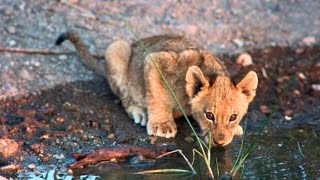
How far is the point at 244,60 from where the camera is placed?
33.7ft

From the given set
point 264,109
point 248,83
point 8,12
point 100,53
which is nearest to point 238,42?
point 264,109

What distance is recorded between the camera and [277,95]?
9.65m

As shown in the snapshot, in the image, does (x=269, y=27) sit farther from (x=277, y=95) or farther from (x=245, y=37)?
(x=277, y=95)

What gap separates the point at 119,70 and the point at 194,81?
1.58 meters

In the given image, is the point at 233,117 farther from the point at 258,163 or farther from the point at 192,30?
the point at 192,30

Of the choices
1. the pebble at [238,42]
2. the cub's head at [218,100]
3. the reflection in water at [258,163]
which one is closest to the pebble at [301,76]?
the pebble at [238,42]

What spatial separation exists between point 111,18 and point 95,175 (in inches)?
168

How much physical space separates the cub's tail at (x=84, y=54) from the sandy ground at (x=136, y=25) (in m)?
0.14

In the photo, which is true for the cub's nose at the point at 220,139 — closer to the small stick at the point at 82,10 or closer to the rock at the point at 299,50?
the rock at the point at 299,50

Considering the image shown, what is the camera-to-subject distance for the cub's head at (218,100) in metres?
7.72

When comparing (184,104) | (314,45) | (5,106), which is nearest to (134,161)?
(184,104)

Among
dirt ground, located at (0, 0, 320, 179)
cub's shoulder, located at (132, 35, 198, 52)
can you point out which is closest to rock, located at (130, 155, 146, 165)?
dirt ground, located at (0, 0, 320, 179)

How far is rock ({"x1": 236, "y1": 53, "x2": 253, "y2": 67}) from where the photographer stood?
10234 millimetres

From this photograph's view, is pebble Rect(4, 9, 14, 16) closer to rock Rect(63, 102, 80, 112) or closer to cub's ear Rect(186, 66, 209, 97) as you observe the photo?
rock Rect(63, 102, 80, 112)
